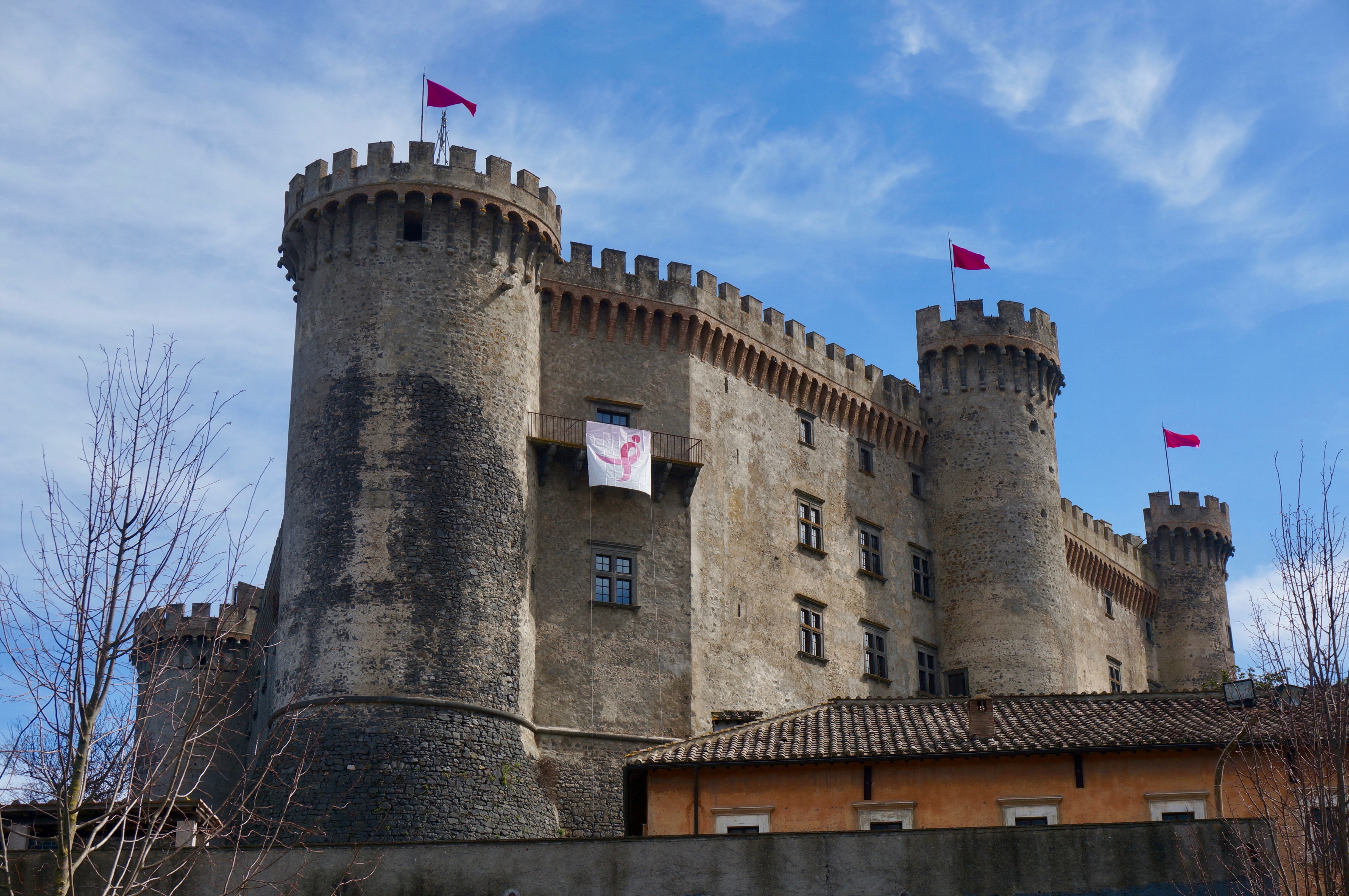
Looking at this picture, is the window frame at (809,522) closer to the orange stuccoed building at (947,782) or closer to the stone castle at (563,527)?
the stone castle at (563,527)

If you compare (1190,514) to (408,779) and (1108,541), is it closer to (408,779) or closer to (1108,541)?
(1108,541)

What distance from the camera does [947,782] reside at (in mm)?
28078

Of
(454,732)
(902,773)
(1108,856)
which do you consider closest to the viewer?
(1108,856)

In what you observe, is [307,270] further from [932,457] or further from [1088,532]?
[1088,532]

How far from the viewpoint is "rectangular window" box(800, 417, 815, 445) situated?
4466cm

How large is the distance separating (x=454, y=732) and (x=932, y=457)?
72.7 feet

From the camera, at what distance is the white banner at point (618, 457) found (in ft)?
123

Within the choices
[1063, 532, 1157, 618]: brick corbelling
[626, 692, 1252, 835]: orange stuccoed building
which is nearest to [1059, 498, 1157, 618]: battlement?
[1063, 532, 1157, 618]: brick corbelling

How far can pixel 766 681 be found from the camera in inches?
1572

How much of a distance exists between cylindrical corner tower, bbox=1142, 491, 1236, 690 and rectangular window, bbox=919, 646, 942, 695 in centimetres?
1747

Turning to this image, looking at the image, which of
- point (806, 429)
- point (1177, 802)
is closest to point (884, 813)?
point (1177, 802)

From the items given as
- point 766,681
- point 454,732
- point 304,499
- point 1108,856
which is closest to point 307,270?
point 304,499

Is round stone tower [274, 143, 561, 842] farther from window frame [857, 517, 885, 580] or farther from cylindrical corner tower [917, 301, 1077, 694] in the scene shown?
cylindrical corner tower [917, 301, 1077, 694]

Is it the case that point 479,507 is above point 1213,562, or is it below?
below
